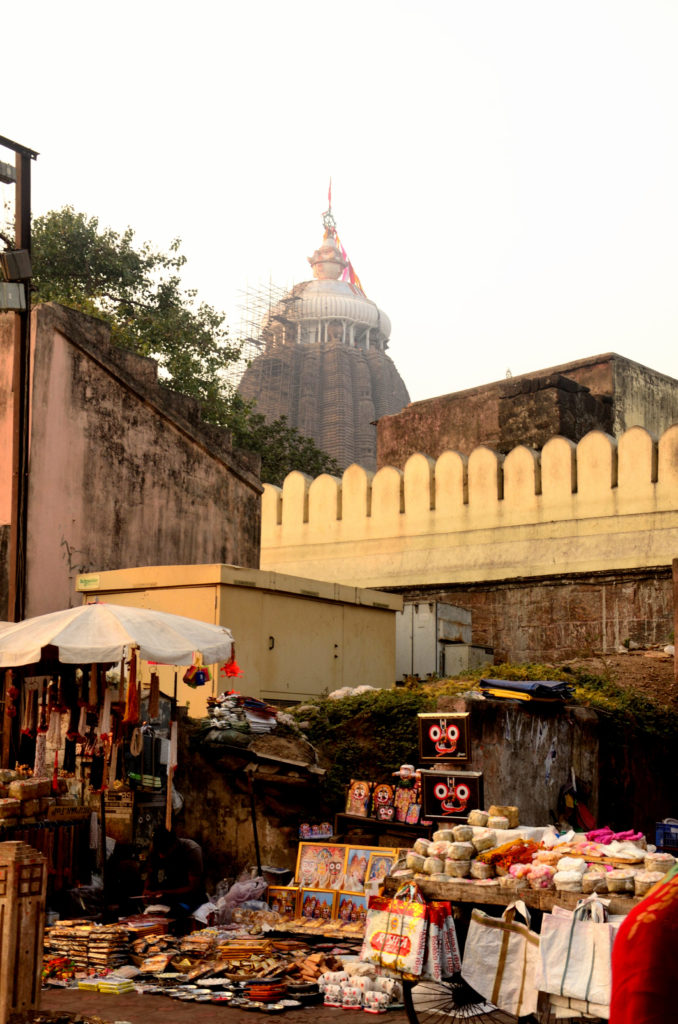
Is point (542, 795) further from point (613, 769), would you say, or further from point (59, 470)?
point (59, 470)

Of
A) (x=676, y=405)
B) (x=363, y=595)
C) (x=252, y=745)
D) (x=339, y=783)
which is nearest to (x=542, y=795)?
(x=339, y=783)

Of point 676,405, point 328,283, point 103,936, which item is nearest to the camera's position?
point 103,936

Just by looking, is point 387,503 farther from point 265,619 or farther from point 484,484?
point 265,619

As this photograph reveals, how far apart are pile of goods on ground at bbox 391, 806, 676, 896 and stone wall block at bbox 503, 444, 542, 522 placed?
11.9 m

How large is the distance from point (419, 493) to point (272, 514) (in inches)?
119

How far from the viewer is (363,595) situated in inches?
548

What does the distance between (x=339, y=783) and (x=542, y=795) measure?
187 centimetres

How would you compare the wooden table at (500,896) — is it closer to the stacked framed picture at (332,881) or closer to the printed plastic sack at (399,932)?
the printed plastic sack at (399,932)

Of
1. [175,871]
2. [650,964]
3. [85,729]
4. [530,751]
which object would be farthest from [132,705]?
[650,964]

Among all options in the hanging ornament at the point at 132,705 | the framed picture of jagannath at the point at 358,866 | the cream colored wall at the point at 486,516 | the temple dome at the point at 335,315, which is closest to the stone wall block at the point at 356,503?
the cream colored wall at the point at 486,516

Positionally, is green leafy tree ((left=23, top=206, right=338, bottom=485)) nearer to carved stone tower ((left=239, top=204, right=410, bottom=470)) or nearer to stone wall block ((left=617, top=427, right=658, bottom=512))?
stone wall block ((left=617, top=427, right=658, bottom=512))

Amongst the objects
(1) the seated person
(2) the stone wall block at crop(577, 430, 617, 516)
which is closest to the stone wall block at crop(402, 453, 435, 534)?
(2) the stone wall block at crop(577, 430, 617, 516)

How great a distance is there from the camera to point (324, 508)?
68.4 feet

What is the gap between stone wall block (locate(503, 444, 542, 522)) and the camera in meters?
18.5
